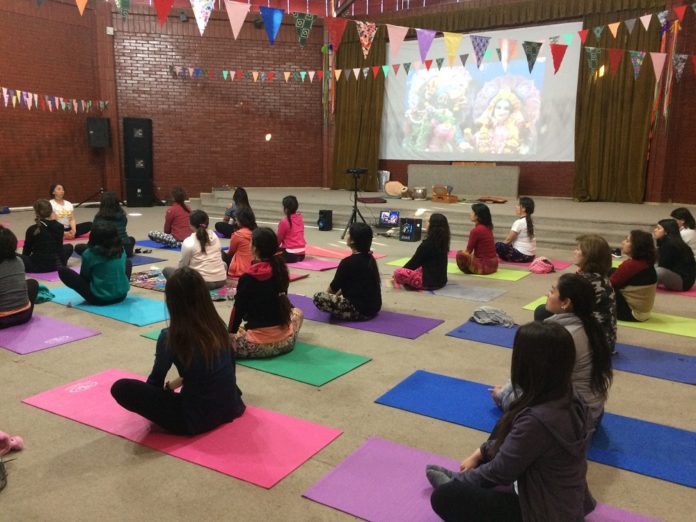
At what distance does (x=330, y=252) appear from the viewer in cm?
756

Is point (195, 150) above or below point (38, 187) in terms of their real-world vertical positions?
above

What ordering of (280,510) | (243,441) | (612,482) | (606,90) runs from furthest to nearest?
(606,90), (243,441), (612,482), (280,510)

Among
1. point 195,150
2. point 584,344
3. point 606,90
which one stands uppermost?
point 606,90

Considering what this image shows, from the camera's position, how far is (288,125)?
13.5 metres

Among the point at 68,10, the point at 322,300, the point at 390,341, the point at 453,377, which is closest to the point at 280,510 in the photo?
the point at 453,377

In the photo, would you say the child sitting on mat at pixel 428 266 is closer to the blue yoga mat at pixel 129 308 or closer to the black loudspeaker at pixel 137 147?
the blue yoga mat at pixel 129 308

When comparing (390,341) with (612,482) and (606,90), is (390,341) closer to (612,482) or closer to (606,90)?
(612,482)

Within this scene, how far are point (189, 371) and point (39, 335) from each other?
2.13m

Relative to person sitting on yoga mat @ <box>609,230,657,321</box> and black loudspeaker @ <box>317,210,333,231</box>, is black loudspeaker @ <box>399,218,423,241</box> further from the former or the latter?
person sitting on yoga mat @ <box>609,230,657,321</box>

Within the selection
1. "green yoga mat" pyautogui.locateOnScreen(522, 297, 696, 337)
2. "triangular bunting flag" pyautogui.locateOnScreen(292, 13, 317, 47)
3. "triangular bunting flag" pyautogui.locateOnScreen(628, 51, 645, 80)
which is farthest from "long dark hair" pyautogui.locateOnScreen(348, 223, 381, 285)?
"triangular bunting flag" pyautogui.locateOnScreen(628, 51, 645, 80)

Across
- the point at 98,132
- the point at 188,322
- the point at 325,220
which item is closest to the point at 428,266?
the point at 188,322

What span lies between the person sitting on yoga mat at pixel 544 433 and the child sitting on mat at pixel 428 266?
11.9 feet

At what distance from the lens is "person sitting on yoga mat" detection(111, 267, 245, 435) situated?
2.52 m

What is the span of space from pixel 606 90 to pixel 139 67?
9.37 m
